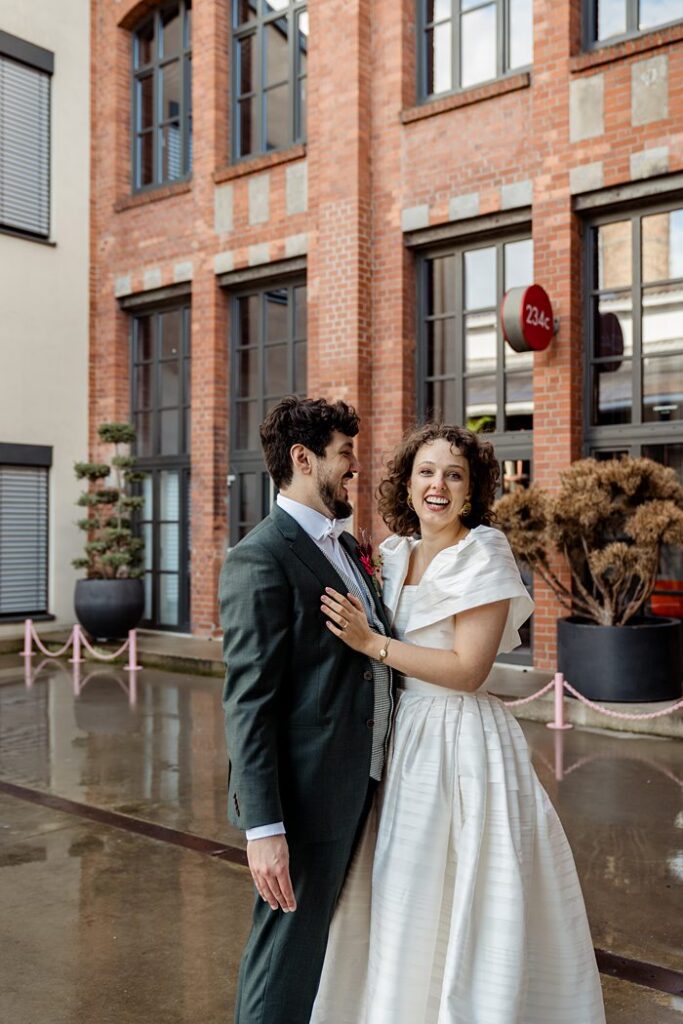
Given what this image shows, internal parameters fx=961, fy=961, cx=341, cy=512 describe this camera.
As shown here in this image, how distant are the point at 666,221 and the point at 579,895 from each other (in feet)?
25.2

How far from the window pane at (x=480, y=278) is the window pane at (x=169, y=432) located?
4.72 meters

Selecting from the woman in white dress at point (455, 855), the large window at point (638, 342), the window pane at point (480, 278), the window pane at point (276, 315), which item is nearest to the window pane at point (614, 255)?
the large window at point (638, 342)

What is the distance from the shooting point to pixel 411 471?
272 cm

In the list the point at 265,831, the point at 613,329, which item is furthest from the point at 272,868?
the point at 613,329

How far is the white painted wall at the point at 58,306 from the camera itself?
12.8 m

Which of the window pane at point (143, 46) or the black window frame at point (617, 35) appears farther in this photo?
the window pane at point (143, 46)

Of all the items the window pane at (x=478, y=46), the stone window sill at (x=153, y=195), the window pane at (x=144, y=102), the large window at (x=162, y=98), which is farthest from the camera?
the window pane at (x=144, y=102)

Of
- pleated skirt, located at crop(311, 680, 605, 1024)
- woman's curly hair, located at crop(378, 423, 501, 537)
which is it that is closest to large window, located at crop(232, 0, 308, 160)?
woman's curly hair, located at crop(378, 423, 501, 537)

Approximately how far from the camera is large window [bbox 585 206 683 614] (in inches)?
345

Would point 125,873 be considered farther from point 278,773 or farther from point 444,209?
point 444,209

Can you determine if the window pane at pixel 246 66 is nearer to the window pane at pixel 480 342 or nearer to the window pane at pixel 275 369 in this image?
the window pane at pixel 275 369

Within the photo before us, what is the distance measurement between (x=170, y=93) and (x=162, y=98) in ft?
0.43

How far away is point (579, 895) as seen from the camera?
8.00 feet

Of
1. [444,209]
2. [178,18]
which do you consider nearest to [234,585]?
[444,209]
